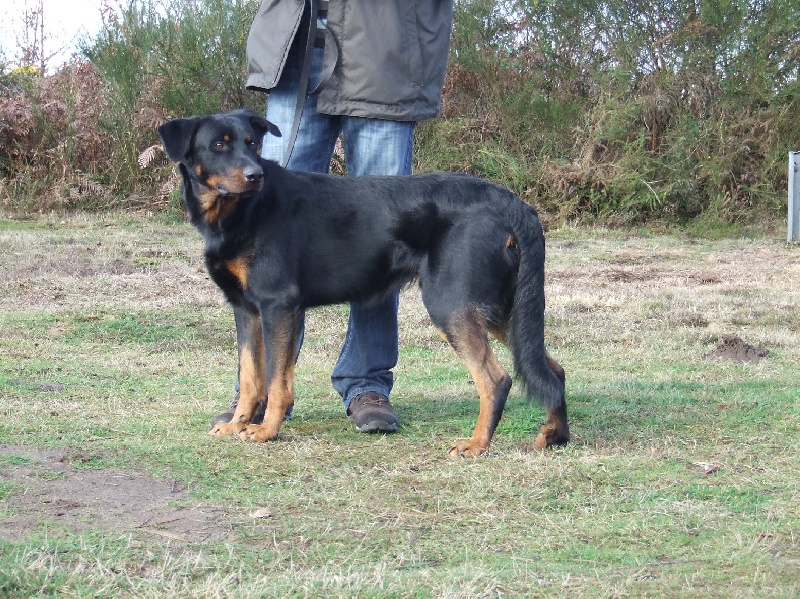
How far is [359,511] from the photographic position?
3262 mm

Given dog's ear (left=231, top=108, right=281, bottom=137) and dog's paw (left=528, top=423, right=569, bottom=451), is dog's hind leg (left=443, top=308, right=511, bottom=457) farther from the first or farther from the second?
dog's ear (left=231, top=108, right=281, bottom=137)

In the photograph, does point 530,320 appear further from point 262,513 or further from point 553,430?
point 262,513

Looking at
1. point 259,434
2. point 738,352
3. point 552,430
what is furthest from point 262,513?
point 738,352

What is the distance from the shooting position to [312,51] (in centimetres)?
455

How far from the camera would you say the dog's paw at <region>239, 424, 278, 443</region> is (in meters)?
4.20

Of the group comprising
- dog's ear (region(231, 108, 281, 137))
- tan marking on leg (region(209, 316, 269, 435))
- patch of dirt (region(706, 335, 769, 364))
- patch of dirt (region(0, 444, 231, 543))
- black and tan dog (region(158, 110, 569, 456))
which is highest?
dog's ear (region(231, 108, 281, 137))

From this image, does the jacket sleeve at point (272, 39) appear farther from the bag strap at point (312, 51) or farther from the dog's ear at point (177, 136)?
the dog's ear at point (177, 136)

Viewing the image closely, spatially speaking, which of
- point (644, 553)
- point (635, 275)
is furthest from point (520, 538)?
point (635, 275)

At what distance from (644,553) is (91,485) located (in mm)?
1812

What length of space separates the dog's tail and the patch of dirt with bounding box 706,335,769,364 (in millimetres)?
2420

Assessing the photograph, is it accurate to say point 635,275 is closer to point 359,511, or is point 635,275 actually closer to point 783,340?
point 783,340

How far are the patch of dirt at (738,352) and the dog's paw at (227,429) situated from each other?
3.22 metres

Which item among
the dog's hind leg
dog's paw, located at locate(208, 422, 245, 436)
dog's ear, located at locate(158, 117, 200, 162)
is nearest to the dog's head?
dog's ear, located at locate(158, 117, 200, 162)

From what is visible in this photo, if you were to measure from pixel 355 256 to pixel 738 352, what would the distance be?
3017mm
